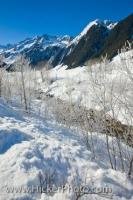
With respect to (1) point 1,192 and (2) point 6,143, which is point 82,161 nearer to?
(2) point 6,143

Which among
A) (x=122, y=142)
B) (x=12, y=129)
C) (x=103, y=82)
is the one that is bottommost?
(x=122, y=142)

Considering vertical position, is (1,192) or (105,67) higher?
(105,67)

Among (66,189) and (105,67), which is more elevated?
(105,67)

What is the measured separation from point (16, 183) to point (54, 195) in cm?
196

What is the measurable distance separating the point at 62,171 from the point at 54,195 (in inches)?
120

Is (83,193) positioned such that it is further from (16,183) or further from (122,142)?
(122,142)

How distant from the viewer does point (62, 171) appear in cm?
1922

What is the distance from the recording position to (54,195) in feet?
53.2

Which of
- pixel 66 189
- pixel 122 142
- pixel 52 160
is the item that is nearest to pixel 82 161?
pixel 52 160

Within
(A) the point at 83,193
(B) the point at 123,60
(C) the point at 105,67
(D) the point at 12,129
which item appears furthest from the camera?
(C) the point at 105,67

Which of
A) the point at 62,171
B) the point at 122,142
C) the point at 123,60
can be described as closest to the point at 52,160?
the point at 62,171

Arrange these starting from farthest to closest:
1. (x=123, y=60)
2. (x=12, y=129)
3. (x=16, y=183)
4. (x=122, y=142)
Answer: (x=122, y=142) < (x=12, y=129) < (x=123, y=60) < (x=16, y=183)

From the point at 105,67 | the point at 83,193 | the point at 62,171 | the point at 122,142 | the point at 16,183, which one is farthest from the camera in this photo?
the point at 122,142

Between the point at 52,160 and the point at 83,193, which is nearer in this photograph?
the point at 83,193
